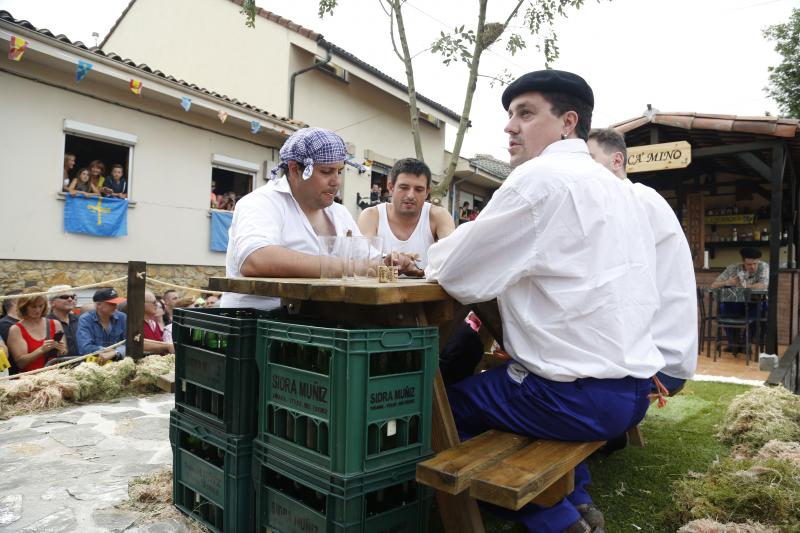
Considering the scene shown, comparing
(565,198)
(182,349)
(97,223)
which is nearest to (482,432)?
(565,198)

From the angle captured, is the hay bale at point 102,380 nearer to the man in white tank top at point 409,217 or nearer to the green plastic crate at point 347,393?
the man in white tank top at point 409,217

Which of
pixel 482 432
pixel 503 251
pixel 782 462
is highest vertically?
pixel 503 251

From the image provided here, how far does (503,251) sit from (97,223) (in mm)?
8007

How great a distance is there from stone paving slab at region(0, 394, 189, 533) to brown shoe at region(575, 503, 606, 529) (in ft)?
4.89

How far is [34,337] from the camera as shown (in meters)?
5.33

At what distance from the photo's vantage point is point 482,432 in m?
2.07

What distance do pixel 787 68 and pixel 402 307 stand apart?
22386 millimetres

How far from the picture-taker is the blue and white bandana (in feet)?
8.51

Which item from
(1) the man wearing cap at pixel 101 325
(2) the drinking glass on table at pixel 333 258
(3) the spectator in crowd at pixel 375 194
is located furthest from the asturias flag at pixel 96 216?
(2) the drinking glass on table at pixel 333 258

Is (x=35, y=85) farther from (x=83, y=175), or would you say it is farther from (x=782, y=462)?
(x=782, y=462)

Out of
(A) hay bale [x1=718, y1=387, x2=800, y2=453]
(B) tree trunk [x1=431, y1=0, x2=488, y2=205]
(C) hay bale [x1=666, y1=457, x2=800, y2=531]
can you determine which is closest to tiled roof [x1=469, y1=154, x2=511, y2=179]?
(B) tree trunk [x1=431, y1=0, x2=488, y2=205]

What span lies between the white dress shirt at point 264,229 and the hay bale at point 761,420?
2.66m

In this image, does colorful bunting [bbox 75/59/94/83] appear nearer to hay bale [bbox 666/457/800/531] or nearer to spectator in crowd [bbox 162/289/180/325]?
spectator in crowd [bbox 162/289/180/325]

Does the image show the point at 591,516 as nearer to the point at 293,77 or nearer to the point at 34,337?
the point at 34,337
